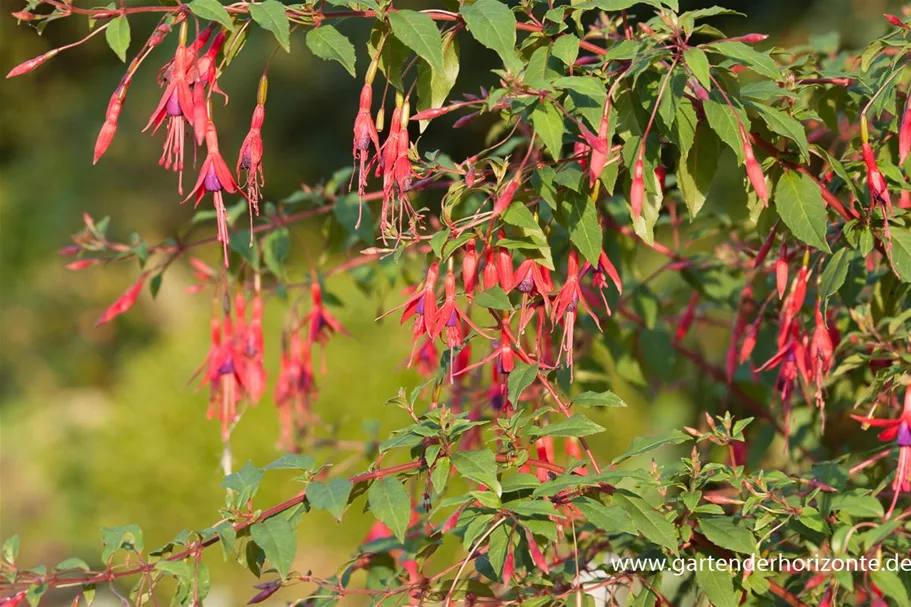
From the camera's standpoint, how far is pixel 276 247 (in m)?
1.03

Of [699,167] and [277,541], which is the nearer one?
[277,541]

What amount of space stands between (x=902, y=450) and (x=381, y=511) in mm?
359

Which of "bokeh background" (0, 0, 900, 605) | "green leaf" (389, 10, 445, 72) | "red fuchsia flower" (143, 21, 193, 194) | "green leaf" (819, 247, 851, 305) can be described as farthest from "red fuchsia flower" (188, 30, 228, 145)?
"bokeh background" (0, 0, 900, 605)

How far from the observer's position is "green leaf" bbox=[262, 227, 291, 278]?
1.02m

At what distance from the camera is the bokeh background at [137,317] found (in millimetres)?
2873

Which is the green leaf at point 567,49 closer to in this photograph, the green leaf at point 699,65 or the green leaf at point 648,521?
the green leaf at point 699,65

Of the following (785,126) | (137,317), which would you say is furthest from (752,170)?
(137,317)

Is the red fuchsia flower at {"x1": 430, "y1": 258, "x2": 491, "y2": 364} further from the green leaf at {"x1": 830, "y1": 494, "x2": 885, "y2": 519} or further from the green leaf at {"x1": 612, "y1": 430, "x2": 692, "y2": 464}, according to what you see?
the green leaf at {"x1": 830, "y1": 494, "x2": 885, "y2": 519}

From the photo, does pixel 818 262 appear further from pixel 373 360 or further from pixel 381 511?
pixel 373 360

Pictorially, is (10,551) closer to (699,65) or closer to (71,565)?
(71,565)

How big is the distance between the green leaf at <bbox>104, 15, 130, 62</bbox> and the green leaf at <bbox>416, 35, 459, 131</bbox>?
0.19 metres

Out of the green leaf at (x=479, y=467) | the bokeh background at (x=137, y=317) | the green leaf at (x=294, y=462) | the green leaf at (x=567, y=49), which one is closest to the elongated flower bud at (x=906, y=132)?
the green leaf at (x=567, y=49)

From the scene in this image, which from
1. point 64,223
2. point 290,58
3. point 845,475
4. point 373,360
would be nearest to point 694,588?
point 845,475

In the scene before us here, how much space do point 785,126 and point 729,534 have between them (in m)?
0.27
